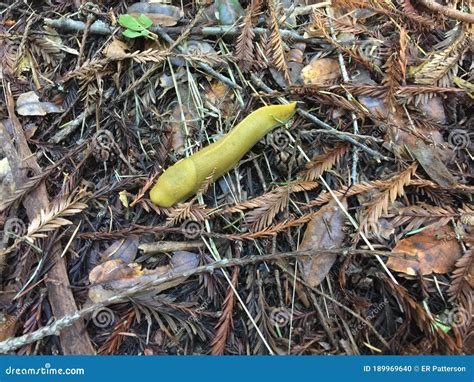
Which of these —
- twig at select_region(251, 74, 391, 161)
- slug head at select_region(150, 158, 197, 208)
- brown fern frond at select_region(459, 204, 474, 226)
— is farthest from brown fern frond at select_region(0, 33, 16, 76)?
brown fern frond at select_region(459, 204, 474, 226)

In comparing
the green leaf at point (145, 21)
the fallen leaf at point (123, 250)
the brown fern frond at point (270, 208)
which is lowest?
the fallen leaf at point (123, 250)

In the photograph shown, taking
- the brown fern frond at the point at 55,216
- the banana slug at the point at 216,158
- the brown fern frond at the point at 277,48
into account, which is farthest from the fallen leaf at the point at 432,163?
the brown fern frond at the point at 55,216

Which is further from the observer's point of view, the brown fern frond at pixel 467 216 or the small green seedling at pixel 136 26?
the small green seedling at pixel 136 26

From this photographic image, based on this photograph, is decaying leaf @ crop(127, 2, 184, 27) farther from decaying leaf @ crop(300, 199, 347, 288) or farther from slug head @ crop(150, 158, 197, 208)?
decaying leaf @ crop(300, 199, 347, 288)

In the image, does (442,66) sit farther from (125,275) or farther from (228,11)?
(125,275)

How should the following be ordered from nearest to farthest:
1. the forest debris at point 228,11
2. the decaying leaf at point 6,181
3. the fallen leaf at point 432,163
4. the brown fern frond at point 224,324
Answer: the brown fern frond at point 224,324 → the fallen leaf at point 432,163 → the decaying leaf at point 6,181 → the forest debris at point 228,11

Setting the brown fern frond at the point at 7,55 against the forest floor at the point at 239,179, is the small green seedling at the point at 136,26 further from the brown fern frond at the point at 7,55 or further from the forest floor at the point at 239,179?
the brown fern frond at the point at 7,55

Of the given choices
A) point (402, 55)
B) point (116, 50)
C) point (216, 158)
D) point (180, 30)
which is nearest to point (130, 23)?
point (116, 50)
